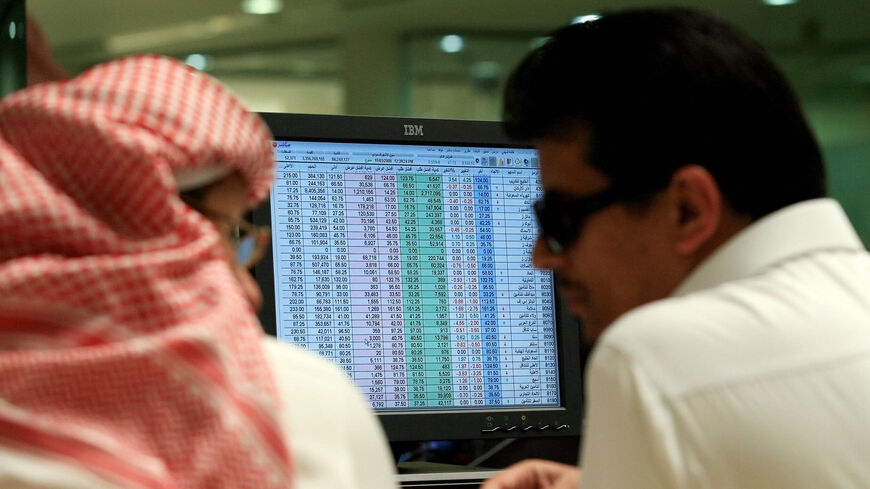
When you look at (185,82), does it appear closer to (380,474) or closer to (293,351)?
(293,351)

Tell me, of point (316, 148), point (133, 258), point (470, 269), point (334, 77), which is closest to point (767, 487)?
point (133, 258)

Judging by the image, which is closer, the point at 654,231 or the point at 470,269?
the point at 654,231

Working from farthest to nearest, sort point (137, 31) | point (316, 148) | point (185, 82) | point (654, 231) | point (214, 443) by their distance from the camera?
1. point (137, 31)
2. point (316, 148)
3. point (654, 231)
4. point (185, 82)
5. point (214, 443)

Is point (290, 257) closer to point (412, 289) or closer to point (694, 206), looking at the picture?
point (412, 289)

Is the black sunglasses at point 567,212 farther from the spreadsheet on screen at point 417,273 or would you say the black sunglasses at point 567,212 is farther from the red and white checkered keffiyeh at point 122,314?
the red and white checkered keffiyeh at point 122,314

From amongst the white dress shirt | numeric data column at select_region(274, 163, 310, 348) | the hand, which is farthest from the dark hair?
numeric data column at select_region(274, 163, 310, 348)

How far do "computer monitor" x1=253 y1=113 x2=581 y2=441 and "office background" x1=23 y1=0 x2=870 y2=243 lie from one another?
10.9 ft

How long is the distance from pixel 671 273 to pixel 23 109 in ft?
2.30

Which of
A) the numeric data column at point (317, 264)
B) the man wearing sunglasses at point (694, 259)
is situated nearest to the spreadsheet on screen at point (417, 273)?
the numeric data column at point (317, 264)

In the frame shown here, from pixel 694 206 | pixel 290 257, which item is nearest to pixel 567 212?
pixel 694 206

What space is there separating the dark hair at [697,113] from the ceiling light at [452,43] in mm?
3828

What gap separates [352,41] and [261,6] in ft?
1.56

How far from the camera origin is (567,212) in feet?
3.81

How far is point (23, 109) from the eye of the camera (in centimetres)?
73
